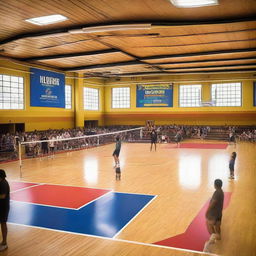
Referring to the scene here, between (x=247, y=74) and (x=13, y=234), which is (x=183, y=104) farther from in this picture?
(x=13, y=234)

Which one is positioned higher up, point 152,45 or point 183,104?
point 152,45

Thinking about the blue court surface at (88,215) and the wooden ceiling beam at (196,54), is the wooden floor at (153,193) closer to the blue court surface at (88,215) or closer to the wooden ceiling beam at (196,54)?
the blue court surface at (88,215)

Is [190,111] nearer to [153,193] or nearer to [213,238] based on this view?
[153,193]

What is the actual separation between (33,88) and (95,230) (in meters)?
20.6

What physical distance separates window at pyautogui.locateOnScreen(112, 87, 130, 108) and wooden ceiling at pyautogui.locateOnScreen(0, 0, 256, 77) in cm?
1204

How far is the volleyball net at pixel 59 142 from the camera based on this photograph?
19.4m

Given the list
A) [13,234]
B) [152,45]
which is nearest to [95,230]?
[13,234]

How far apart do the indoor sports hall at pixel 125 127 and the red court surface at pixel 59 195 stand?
65 millimetres

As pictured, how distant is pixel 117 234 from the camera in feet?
22.4

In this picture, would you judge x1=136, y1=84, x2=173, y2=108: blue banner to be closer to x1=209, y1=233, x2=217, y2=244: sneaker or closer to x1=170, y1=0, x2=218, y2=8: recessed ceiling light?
x1=170, y1=0, x2=218, y2=8: recessed ceiling light

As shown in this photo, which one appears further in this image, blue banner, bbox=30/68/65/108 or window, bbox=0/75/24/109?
blue banner, bbox=30/68/65/108

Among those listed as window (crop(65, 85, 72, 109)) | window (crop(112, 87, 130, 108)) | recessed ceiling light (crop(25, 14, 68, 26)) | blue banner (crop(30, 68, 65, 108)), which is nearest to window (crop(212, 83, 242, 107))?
window (crop(112, 87, 130, 108))

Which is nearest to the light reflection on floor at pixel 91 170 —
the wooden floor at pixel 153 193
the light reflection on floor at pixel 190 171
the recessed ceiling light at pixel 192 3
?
the wooden floor at pixel 153 193

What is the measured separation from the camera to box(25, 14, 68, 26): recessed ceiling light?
12.6 m
